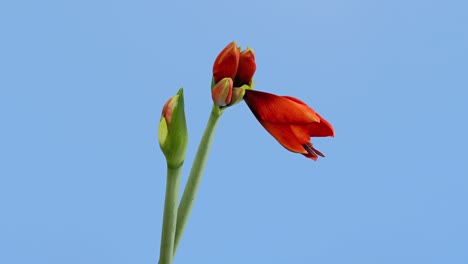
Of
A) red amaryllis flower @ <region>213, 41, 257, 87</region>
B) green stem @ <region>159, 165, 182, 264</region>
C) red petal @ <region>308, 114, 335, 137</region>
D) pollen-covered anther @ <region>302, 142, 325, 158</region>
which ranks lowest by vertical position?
green stem @ <region>159, 165, 182, 264</region>

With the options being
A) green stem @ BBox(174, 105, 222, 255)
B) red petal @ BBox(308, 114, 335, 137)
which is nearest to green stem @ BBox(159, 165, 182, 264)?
green stem @ BBox(174, 105, 222, 255)

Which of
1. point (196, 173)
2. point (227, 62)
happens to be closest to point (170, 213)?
point (196, 173)

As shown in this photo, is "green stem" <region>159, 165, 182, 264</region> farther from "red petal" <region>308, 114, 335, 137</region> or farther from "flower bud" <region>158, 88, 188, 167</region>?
"red petal" <region>308, 114, 335, 137</region>

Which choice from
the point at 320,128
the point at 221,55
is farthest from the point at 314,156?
the point at 221,55

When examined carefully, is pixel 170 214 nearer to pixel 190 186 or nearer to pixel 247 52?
pixel 190 186

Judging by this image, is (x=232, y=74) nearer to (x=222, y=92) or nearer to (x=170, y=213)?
(x=222, y=92)

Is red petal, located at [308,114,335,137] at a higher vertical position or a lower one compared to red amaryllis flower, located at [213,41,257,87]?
lower

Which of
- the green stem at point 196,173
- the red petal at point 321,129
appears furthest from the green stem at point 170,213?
the red petal at point 321,129
